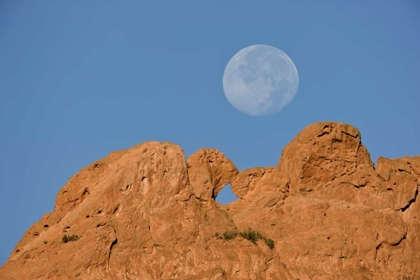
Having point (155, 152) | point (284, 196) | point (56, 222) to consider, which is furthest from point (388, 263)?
point (56, 222)

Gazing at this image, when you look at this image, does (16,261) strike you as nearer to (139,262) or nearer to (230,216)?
(139,262)

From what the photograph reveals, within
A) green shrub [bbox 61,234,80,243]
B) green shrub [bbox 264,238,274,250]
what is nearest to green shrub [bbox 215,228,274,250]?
green shrub [bbox 264,238,274,250]

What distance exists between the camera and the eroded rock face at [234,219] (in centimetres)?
5922

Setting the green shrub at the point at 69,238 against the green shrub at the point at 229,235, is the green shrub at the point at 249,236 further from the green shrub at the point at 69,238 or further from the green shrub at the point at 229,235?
the green shrub at the point at 69,238

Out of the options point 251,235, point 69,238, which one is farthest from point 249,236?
point 69,238

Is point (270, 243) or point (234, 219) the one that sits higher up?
point (234, 219)

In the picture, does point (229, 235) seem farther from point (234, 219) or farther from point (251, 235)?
point (234, 219)

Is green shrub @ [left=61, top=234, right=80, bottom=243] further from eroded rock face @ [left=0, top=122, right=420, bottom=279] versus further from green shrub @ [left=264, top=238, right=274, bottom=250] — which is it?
green shrub @ [left=264, top=238, right=274, bottom=250]

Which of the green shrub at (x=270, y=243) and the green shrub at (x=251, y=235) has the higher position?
the green shrub at (x=251, y=235)

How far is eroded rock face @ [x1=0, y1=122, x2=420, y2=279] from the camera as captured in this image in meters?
59.2

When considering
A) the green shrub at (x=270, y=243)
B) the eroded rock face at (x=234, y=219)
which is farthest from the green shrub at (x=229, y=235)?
the green shrub at (x=270, y=243)

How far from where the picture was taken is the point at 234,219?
65.6 metres

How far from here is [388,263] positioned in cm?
6391

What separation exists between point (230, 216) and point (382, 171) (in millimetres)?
12352
